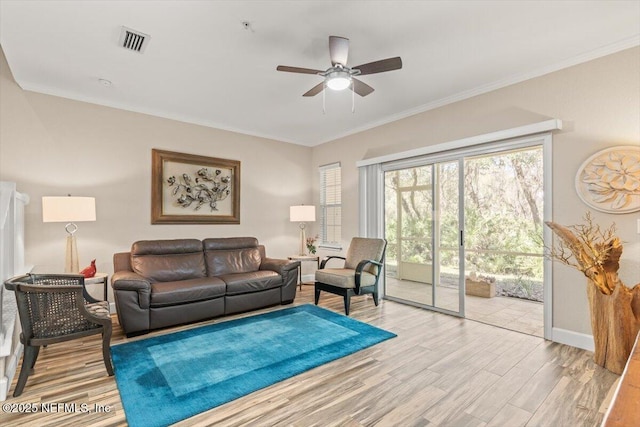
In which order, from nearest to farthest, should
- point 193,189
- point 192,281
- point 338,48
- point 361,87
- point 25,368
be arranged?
point 25,368
point 338,48
point 361,87
point 192,281
point 193,189

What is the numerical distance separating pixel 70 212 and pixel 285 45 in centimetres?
291

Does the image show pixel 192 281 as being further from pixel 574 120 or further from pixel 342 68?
pixel 574 120

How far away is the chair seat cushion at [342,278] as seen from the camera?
4.07 metres

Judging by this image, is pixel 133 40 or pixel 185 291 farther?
pixel 185 291

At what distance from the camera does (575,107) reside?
120 inches

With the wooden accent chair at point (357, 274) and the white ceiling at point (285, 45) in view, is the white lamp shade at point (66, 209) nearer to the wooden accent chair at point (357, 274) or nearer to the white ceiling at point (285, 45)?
the white ceiling at point (285, 45)

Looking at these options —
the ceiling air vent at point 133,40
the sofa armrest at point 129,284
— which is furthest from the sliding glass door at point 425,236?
the ceiling air vent at point 133,40

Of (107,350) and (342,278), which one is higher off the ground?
(342,278)

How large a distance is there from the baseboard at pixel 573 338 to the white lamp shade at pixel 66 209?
17.0 ft

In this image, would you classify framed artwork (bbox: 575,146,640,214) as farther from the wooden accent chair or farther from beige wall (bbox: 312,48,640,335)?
the wooden accent chair

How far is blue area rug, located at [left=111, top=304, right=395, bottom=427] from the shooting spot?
212 cm

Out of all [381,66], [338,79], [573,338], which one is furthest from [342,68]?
[573,338]

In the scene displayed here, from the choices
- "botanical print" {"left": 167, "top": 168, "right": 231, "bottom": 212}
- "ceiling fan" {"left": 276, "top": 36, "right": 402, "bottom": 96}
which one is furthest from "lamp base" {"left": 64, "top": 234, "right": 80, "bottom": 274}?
"ceiling fan" {"left": 276, "top": 36, "right": 402, "bottom": 96}

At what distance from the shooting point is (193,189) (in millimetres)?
4816
